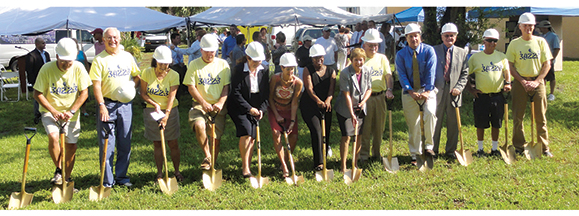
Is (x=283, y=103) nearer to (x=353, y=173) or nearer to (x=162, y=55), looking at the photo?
(x=353, y=173)

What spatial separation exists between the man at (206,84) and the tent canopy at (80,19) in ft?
21.2

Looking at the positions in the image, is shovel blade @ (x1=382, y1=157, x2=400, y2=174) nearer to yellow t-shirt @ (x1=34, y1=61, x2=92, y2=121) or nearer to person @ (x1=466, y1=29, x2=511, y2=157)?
person @ (x1=466, y1=29, x2=511, y2=157)

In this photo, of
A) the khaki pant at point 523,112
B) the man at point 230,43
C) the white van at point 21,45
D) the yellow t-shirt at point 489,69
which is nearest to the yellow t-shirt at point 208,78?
the yellow t-shirt at point 489,69

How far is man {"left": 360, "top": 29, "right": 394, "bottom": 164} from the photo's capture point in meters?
6.52

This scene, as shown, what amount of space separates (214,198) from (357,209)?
5.50 ft

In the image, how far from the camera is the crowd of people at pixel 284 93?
226 inches

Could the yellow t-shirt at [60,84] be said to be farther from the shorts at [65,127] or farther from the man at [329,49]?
the man at [329,49]

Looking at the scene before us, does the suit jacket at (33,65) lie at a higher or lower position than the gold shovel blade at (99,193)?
higher

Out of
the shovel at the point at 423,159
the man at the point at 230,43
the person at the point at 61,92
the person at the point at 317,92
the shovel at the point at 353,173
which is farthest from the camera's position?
the man at the point at 230,43

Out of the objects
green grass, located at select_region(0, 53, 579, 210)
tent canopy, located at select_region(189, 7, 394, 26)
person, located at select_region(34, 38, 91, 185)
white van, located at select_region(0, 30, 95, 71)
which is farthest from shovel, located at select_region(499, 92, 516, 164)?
white van, located at select_region(0, 30, 95, 71)

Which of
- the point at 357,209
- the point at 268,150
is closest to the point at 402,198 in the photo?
the point at 357,209

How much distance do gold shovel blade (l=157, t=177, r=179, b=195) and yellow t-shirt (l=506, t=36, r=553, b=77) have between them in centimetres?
491

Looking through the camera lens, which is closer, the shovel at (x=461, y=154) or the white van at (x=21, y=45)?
the shovel at (x=461, y=154)
